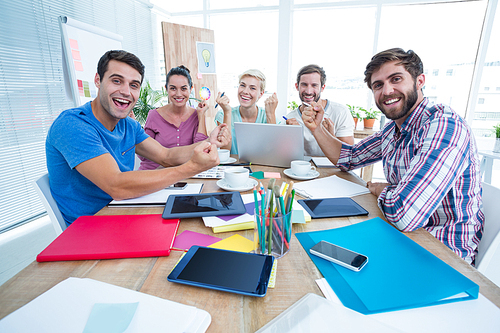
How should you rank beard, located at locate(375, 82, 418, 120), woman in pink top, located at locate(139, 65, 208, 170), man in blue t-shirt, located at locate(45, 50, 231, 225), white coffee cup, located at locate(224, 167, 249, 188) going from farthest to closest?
woman in pink top, located at locate(139, 65, 208, 170), beard, located at locate(375, 82, 418, 120), white coffee cup, located at locate(224, 167, 249, 188), man in blue t-shirt, located at locate(45, 50, 231, 225)

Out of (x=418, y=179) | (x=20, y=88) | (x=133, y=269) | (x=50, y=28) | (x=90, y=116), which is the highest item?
(x=50, y=28)

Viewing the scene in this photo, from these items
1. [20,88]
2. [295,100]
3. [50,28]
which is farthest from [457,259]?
[295,100]

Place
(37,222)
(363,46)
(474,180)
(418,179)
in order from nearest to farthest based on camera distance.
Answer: (418,179) < (474,180) < (37,222) < (363,46)

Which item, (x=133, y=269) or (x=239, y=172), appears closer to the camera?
(x=133, y=269)

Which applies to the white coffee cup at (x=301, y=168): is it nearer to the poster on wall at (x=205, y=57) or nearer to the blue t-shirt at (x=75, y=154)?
the blue t-shirt at (x=75, y=154)

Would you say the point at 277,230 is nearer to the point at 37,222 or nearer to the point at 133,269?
the point at 133,269

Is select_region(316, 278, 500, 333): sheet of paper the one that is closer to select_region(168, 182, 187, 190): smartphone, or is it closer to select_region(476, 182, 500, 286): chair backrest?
select_region(476, 182, 500, 286): chair backrest

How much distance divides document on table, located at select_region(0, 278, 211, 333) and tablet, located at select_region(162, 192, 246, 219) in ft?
1.15

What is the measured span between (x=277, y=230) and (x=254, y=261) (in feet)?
0.32

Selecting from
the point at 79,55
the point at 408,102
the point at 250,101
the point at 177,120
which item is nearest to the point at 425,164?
the point at 408,102

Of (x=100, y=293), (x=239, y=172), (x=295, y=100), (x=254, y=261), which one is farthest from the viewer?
(x=295, y=100)

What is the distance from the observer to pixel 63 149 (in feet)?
3.57

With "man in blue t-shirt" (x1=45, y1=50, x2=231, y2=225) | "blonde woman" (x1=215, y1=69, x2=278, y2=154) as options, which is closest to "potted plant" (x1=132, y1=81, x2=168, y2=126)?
"blonde woman" (x1=215, y1=69, x2=278, y2=154)

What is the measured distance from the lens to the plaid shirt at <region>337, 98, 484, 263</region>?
89cm
